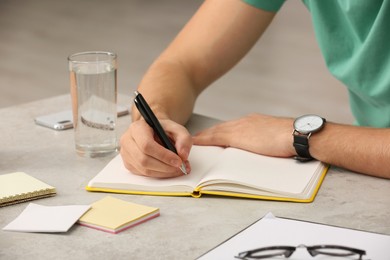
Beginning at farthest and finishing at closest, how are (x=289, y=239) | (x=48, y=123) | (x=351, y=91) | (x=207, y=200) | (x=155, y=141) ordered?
(x=351, y=91)
(x=48, y=123)
(x=155, y=141)
(x=207, y=200)
(x=289, y=239)

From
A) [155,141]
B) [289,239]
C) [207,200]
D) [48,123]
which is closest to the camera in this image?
[289,239]

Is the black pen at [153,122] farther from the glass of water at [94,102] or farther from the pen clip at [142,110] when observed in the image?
the glass of water at [94,102]

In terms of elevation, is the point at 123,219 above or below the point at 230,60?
below

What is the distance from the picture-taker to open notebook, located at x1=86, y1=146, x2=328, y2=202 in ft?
4.09

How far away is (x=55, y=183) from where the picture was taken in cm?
131

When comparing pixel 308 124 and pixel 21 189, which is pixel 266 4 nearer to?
pixel 308 124

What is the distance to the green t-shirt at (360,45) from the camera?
158cm

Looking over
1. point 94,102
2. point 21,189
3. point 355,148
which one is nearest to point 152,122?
point 94,102

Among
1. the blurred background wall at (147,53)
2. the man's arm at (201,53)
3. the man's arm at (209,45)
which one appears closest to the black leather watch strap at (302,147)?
the man's arm at (201,53)

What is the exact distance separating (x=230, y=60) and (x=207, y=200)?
2.37 ft

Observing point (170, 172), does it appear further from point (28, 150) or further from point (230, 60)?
point (230, 60)

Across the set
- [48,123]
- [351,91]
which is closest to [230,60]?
[351,91]

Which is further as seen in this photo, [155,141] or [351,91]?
[351,91]

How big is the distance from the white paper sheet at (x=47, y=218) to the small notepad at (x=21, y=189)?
1.5 inches
